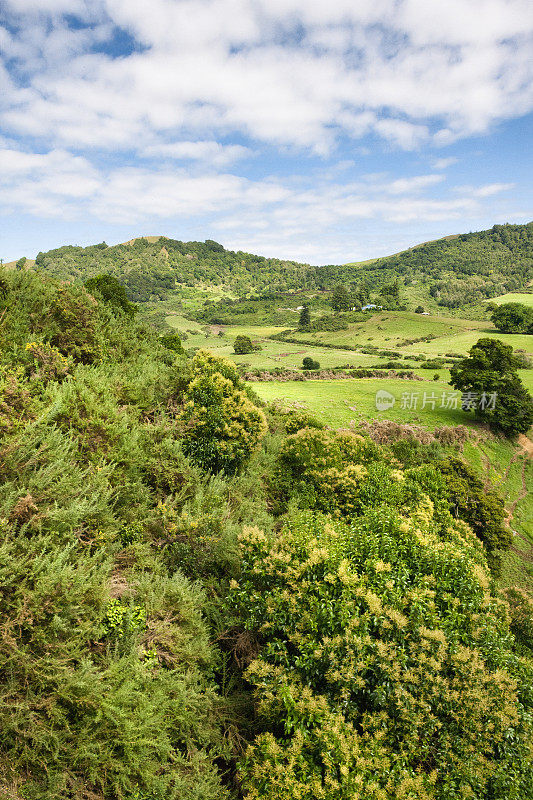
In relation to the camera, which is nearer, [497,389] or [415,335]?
[497,389]

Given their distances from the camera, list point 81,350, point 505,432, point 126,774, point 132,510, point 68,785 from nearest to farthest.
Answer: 1. point 68,785
2. point 126,774
3. point 132,510
4. point 81,350
5. point 505,432

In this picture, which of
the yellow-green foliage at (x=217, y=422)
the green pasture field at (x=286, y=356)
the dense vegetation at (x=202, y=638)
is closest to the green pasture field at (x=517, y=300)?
the green pasture field at (x=286, y=356)

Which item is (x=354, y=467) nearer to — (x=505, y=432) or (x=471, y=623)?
(x=471, y=623)

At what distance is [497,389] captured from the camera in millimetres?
30844

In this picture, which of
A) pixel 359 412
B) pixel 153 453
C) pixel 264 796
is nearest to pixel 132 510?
pixel 153 453

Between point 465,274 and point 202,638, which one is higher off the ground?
point 465,274

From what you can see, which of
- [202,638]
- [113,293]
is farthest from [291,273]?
[202,638]

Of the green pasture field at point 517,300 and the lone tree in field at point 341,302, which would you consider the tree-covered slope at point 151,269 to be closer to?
the lone tree in field at point 341,302

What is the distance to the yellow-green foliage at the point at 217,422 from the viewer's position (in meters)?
11.2

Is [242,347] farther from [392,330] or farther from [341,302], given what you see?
[341,302]

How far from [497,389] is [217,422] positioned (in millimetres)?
29198

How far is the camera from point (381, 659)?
221 inches

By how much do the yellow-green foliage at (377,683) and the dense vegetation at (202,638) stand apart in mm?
36

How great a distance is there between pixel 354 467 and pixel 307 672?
6.94 metres
